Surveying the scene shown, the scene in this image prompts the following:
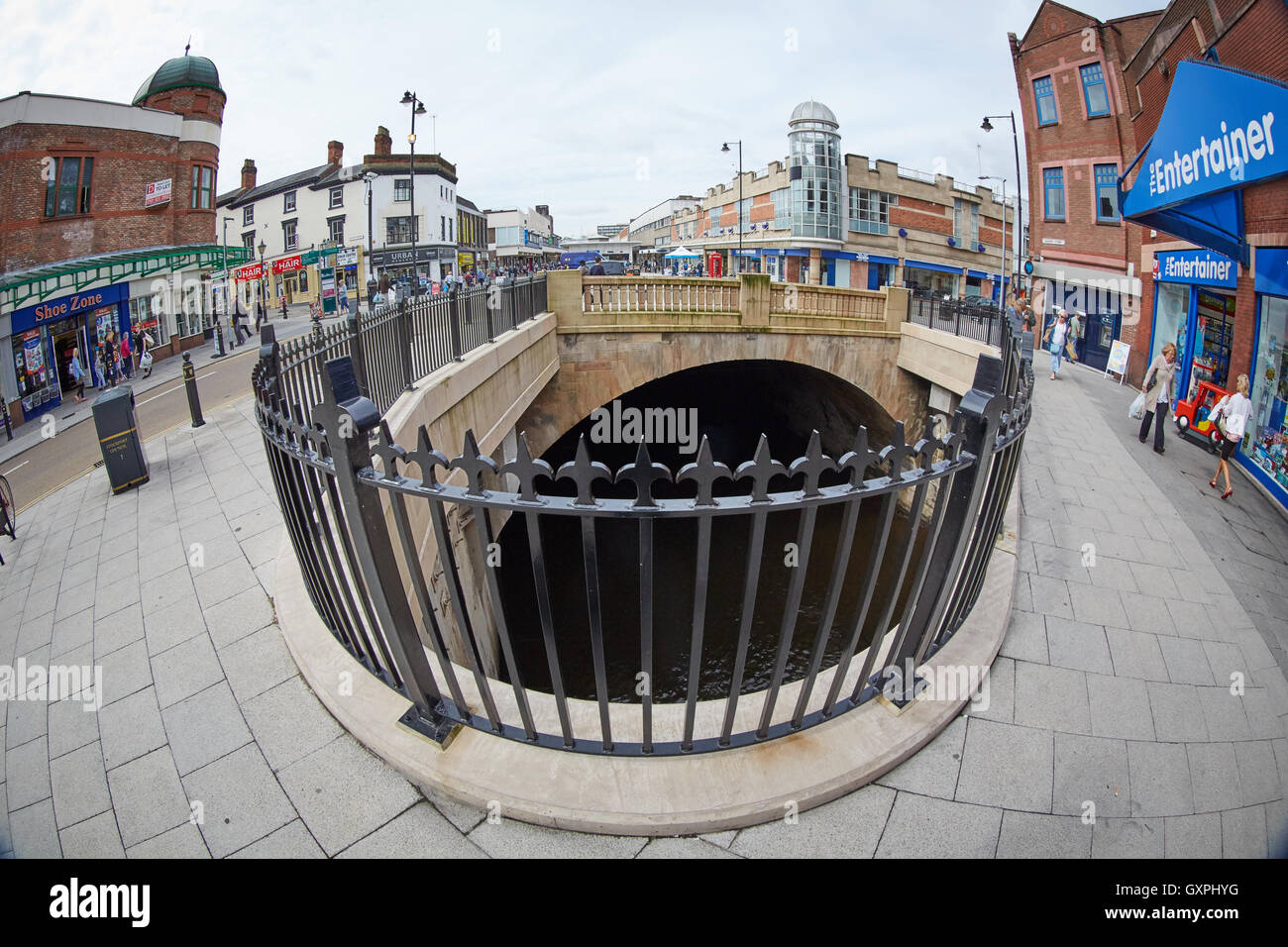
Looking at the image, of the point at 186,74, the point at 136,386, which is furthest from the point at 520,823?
the point at 186,74

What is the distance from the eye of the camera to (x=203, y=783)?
2.67 m

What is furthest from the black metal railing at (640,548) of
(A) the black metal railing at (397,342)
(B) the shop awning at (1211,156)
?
(B) the shop awning at (1211,156)

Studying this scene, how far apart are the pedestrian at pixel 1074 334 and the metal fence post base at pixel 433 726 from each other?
73.2 ft

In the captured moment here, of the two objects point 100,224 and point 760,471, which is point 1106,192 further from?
point 100,224

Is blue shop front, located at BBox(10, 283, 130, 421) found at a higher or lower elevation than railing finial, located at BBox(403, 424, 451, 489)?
higher

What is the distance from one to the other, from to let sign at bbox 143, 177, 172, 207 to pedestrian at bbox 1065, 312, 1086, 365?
31.8 metres

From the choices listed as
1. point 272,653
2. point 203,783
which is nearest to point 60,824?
point 203,783

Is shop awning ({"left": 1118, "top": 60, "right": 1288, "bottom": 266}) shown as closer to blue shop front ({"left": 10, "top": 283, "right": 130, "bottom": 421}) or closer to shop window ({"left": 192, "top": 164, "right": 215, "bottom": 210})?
blue shop front ({"left": 10, "top": 283, "right": 130, "bottom": 421})

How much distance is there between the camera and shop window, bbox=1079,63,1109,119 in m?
20.1

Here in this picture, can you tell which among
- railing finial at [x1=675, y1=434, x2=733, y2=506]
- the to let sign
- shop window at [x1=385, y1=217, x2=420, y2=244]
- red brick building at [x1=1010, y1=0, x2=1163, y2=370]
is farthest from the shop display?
shop window at [x1=385, y1=217, x2=420, y2=244]

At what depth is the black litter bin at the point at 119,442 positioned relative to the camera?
6957 mm

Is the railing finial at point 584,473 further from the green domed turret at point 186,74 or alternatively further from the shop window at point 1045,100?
the green domed turret at point 186,74

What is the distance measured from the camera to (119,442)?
698cm

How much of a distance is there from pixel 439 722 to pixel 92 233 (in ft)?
86.0
